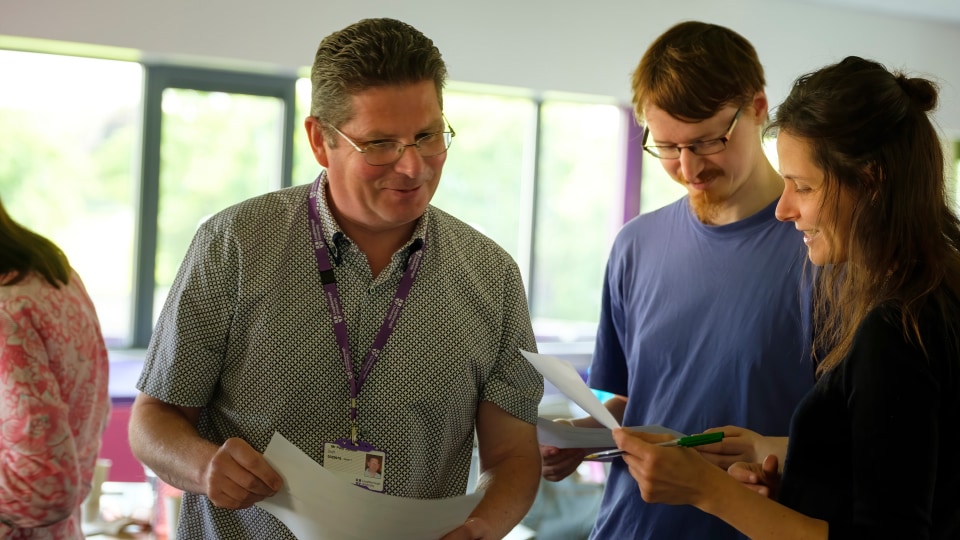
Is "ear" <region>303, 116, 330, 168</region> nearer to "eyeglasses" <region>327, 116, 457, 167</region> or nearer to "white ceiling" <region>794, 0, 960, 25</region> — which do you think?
"eyeglasses" <region>327, 116, 457, 167</region>

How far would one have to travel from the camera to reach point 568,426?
1.94 metres

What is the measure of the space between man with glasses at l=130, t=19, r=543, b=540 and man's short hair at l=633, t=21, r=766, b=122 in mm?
489

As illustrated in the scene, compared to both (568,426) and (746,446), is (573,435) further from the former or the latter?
(746,446)

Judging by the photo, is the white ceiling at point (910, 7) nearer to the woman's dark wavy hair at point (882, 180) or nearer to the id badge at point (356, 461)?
the woman's dark wavy hair at point (882, 180)

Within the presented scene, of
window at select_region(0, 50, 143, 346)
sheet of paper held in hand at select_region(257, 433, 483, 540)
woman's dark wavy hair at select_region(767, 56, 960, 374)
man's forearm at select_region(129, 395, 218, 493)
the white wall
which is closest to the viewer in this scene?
woman's dark wavy hair at select_region(767, 56, 960, 374)

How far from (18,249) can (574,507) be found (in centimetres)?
263

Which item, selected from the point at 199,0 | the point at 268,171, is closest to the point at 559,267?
the point at 268,171

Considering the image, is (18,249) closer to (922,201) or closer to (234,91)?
(922,201)

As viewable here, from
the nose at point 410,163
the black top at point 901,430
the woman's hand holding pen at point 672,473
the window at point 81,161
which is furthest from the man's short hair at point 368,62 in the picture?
the window at point 81,161

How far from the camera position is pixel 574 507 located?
3.95m

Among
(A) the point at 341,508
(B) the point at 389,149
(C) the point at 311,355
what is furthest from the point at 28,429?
(B) the point at 389,149

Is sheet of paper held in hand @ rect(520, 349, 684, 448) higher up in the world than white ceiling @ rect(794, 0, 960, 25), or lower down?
lower down

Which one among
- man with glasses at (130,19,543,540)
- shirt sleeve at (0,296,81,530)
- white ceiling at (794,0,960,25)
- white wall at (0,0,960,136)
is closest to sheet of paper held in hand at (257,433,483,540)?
man with glasses at (130,19,543,540)

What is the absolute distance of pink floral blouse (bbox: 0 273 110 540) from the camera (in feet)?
5.76
